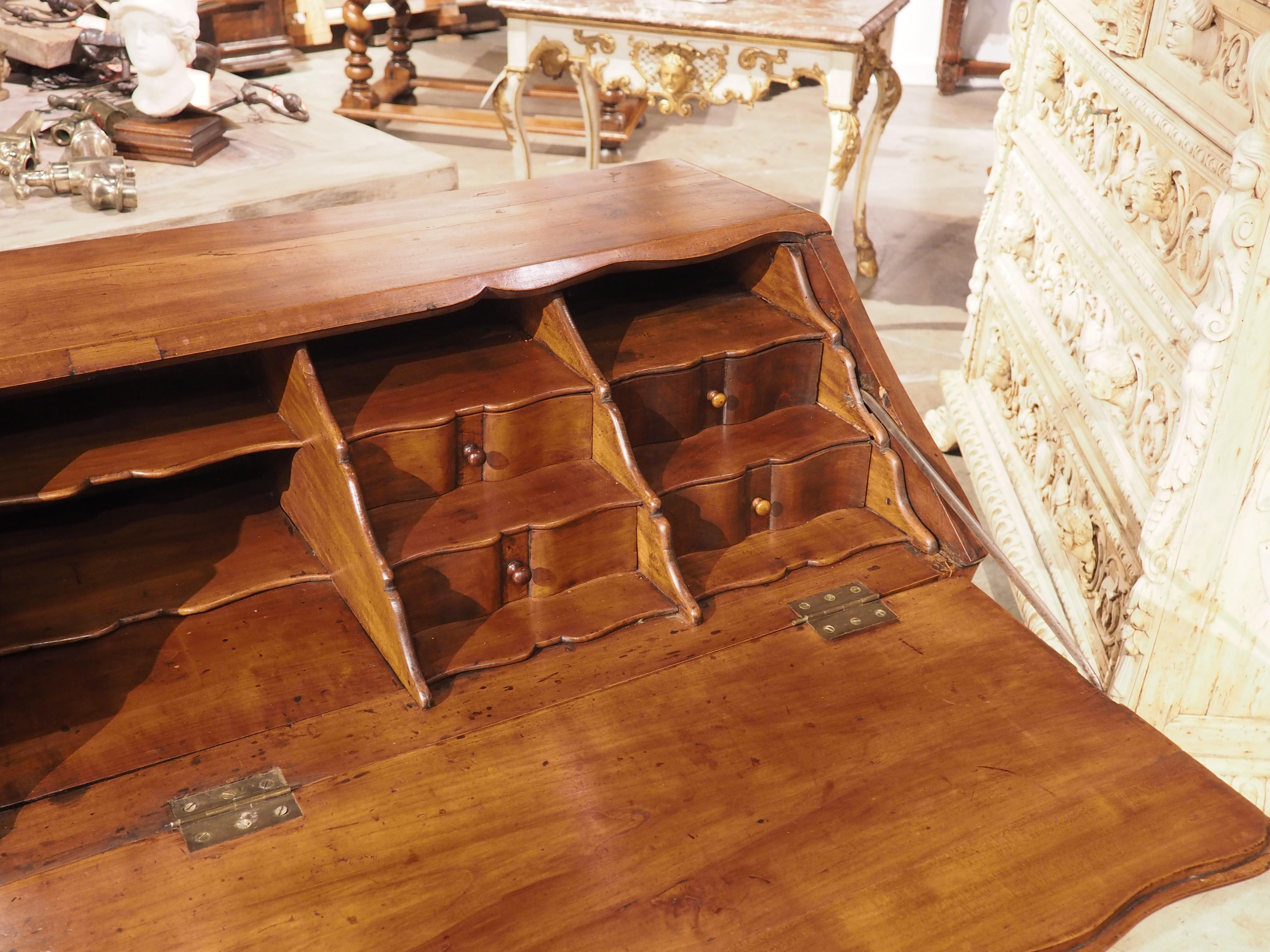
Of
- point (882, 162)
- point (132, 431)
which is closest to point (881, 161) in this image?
point (882, 162)

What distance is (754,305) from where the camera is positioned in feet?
5.54

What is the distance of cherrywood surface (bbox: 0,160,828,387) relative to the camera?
122 cm

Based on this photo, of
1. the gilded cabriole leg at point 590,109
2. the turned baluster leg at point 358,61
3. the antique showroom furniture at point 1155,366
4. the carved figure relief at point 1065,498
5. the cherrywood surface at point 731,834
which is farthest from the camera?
the turned baluster leg at point 358,61

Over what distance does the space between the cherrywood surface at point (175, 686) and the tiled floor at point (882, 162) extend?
1685 millimetres

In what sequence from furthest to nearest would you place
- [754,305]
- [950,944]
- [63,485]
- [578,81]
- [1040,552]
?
1. [578,81]
2. [1040,552]
3. [754,305]
4. [63,485]
5. [950,944]

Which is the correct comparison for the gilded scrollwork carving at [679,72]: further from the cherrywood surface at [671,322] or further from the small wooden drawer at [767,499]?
the small wooden drawer at [767,499]

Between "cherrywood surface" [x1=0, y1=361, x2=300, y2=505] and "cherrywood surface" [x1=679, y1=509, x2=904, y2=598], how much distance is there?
532 mm

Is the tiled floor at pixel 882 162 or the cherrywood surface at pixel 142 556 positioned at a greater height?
the cherrywood surface at pixel 142 556

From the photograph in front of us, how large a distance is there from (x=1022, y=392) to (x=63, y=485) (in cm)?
196

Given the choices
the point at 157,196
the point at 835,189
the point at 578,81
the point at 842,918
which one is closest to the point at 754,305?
the point at 842,918

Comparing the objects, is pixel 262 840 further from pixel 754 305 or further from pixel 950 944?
pixel 754 305

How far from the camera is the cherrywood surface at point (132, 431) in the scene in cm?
125

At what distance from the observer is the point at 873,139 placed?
386 centimetres

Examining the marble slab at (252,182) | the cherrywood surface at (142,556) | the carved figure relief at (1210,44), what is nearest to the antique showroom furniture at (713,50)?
the marble slab at (252,182)
